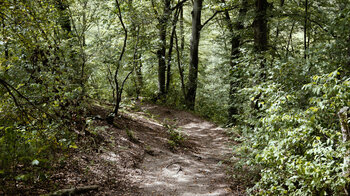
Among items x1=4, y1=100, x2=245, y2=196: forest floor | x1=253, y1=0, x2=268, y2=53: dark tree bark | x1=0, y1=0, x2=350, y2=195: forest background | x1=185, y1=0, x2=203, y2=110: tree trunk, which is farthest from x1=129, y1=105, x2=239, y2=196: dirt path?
x1=185, y1=0, x2=203, y2=110: tree trunk

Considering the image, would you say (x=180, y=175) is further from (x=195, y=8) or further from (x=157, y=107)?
(x=195, y=8)

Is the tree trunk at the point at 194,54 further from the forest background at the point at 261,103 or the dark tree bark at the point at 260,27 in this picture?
the dark tree bark at the point at 260,27

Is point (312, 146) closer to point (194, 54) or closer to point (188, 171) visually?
point (188, 171)

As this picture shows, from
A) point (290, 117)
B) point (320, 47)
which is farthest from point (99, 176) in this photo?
point (320, 47)

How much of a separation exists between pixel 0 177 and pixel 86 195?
57.6 inches

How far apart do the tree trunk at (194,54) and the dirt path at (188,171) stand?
15.7 ft

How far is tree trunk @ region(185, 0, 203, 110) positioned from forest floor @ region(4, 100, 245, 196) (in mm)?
5334

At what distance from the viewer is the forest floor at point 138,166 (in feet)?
16.3

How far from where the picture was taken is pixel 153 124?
10969mm

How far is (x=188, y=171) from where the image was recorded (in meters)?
6.76

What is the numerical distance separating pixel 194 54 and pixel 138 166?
9486 millimetres

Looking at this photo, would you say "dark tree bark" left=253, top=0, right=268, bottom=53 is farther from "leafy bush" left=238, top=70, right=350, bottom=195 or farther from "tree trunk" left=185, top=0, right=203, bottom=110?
→ "tree trunk" left=185, top=0, right=203, bottom=110

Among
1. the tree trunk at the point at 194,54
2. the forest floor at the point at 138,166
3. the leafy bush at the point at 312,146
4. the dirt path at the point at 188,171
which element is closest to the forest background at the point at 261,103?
the leafy bush at the point at 312,146

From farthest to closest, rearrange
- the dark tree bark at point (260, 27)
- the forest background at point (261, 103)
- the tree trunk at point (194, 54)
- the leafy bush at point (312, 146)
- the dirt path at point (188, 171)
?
1. the tree trunk at point (194, 54)
2. the dark tree bark at point (260, 27)
3. the dirt path at point (188, 171)
4. the forest background at point (261, 103)
5. the leafy bush at point (312, 146)
